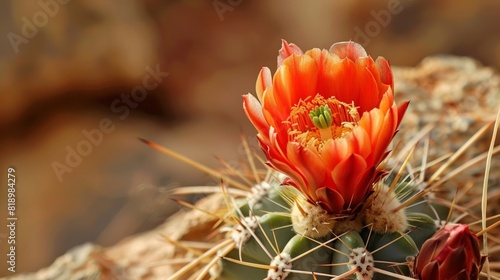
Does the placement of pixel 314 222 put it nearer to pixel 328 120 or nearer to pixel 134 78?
pixel 328 120

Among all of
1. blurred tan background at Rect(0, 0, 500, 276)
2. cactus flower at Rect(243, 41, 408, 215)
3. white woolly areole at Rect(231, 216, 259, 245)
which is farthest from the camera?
blurred tan background at Rect(0, 0, 500, 276)

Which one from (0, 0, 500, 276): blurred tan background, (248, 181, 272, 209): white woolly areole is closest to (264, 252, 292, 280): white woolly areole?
(248, 181, 272, 209): white woolly areole

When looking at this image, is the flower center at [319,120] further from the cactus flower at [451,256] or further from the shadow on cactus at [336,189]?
the cactus flower at [451,256]

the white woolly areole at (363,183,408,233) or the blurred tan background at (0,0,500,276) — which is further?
the blurred tan background at (0,0,500,276)

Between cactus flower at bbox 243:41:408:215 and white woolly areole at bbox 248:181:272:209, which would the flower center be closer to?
cactus flower at bbox 243:41:408:215

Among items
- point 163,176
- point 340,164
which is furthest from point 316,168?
point 163,176

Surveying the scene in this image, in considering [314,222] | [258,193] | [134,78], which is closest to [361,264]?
[314,222]

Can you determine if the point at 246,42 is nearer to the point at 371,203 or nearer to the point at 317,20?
the point at 317,20
